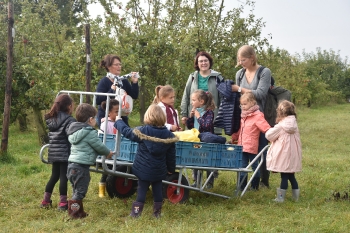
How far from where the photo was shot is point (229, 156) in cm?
619

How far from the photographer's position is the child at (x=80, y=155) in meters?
5.46

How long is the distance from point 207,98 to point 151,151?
1572mm

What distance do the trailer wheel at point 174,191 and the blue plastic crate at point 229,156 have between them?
0.53m

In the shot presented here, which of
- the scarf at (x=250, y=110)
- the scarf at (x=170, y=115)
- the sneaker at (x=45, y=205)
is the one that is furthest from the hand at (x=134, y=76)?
the sneaker at (x=45, y=205)

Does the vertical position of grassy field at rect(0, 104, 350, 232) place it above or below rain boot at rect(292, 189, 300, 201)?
below

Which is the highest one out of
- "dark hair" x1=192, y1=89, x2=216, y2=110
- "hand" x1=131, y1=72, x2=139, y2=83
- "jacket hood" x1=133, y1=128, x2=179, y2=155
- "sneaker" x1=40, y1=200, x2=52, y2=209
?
"hand" x1=131, y1=72, x2=139, y2=83

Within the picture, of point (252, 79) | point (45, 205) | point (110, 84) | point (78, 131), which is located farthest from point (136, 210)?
point (252, 79)

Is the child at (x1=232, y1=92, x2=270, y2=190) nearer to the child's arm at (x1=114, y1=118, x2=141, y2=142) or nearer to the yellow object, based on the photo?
the yellow object

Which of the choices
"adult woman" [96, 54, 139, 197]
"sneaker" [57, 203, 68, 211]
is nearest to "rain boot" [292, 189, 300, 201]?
"adult woman" [96, 54, 139, 197]

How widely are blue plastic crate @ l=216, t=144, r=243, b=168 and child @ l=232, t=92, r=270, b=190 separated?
1.49 feet

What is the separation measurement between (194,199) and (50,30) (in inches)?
568

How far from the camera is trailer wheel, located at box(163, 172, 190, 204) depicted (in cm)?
622

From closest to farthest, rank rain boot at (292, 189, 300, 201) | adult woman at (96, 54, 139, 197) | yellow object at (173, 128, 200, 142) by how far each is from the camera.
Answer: yellow object at (173, 128, 200, 142) < adult woman at (96, 54, 139, 197) < rain boot at (292, 189, 300, 201)

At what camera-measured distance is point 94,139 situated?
545cm
